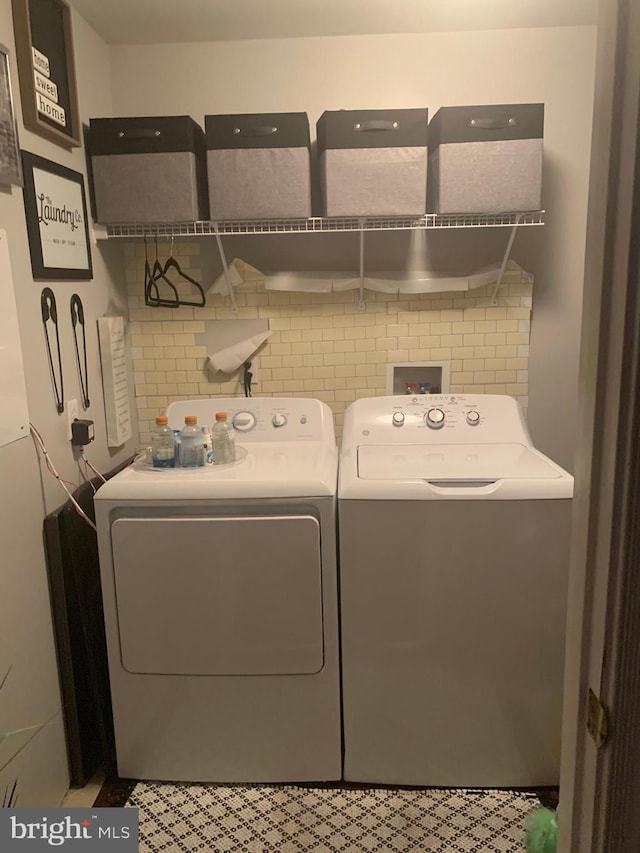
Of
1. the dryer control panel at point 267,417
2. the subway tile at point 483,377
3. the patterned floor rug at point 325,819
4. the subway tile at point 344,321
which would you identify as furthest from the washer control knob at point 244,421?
the patterned floor rug at point 325,819

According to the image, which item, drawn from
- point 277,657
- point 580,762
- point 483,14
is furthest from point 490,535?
point 483,14

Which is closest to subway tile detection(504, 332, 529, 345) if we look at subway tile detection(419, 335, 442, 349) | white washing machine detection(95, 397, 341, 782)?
subway tile detection(419, 335, 442, 349)

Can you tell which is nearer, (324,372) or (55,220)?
(55,220)

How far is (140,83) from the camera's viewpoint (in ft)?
7.74

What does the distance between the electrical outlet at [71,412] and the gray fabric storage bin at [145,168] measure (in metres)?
0.63

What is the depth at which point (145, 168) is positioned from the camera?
207 centimetres

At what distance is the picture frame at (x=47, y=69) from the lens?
66.1 inches

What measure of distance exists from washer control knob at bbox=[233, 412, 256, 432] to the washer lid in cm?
40

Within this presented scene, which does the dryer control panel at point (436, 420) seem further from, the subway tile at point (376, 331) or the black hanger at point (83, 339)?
the black hanger at point (83, 339)

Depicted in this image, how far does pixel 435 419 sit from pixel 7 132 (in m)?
1.53

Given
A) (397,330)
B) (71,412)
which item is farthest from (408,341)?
(71,412)

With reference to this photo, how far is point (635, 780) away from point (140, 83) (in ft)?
8.49

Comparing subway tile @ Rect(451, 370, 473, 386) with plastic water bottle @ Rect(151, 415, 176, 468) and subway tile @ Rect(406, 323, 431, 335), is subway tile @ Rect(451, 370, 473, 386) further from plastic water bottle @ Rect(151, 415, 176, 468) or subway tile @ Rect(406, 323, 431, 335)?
plastic water bottle @ Rect(151, 415, 176, 468)

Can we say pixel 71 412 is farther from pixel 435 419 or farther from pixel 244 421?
pixel 435 419
